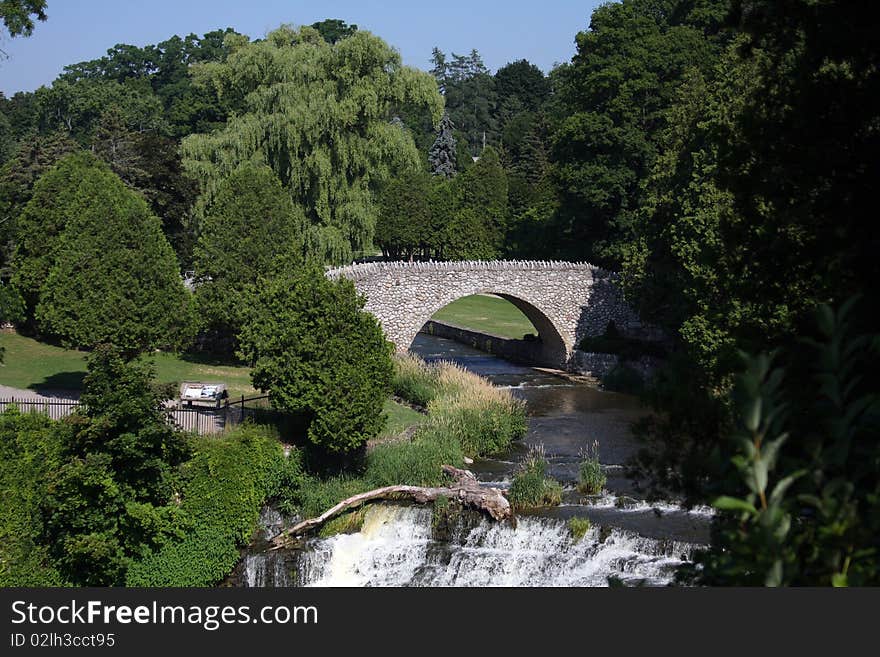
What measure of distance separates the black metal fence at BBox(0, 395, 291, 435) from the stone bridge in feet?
32.7

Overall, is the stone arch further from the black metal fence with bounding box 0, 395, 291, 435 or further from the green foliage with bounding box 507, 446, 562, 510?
the green foliage with bounding box 507, 446, 562, 510

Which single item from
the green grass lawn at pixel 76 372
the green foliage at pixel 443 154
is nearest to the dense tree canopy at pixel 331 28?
the green foliage at pixel 443 154

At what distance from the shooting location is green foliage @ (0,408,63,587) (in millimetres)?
17391

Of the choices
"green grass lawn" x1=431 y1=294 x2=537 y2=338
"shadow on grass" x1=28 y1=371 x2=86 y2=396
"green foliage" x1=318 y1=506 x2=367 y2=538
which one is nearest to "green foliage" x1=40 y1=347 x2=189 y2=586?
"green foliage" x1=318 y1=506 x2=367 y2=538

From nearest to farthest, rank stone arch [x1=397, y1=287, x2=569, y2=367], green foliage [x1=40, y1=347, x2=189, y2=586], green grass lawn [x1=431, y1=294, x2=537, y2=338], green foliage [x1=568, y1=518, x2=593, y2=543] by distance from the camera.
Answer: green foliage [x1=40, y1=347, x2=189, y2=586] < green foliage [x1=568, y1=518, x2=593, y2=543] < stone arch [x1=397, y1=287, x2=569, y2=367] < green grass lawn [x1=431, y1=294, x2=537, y2=338]

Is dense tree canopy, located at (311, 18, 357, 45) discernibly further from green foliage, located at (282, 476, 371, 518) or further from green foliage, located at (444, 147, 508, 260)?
green foliage, located at (282, 476, 371, 518)

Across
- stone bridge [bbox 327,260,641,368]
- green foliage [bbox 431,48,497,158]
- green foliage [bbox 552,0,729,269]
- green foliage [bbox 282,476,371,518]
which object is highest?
green foliage [bbox 431,48,497,158]

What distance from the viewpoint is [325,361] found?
68.6 feet

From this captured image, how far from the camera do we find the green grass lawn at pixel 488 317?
44.2 meters

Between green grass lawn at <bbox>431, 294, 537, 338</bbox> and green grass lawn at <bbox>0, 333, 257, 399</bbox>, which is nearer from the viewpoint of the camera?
green grass lawn at <bbox>0, 333, 257, 399</bbox>

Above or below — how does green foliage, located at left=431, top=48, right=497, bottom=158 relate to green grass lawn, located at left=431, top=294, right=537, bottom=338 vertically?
above

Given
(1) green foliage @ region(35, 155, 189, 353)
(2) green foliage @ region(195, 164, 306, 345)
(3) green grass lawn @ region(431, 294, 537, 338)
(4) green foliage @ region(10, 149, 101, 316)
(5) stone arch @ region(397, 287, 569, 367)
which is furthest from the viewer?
(3) green grass lawn @ region(431, 294, 537, 338)

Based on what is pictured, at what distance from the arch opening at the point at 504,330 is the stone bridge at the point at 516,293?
6 centimetres

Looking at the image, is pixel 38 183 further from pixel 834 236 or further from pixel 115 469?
pixel 834 236
